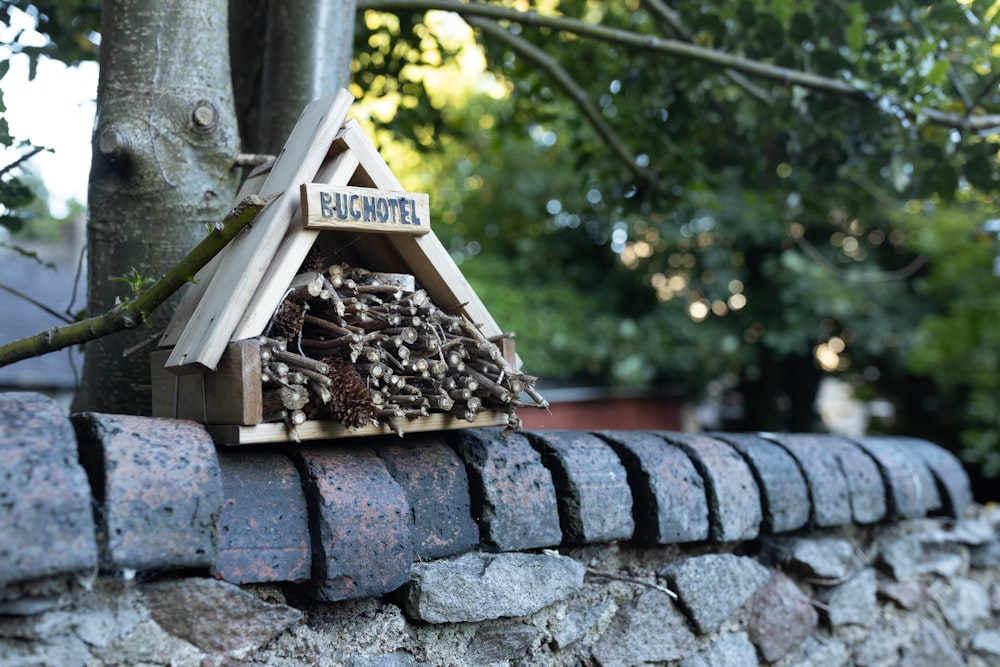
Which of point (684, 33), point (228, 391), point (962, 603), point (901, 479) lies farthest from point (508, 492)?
point (684, 33)

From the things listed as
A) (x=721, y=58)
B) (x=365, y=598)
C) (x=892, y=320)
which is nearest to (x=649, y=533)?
(x=365, y=598)

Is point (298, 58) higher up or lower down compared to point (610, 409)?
higher up

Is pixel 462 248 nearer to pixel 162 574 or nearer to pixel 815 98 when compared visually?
pixel 815 98

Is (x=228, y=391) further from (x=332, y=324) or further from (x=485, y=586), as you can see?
(x=485, y=586)

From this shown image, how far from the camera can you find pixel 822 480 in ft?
7.44

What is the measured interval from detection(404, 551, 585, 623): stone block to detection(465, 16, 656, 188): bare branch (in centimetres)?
203

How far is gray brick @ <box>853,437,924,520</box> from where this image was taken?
251 centimetres

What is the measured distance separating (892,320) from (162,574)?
26.5 ft

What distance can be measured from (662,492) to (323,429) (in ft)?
2.69

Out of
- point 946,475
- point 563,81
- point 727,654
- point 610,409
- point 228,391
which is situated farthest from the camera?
point 610,409

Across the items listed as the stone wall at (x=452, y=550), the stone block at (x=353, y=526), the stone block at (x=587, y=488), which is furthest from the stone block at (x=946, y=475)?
the stone block at (x=353, y=526)

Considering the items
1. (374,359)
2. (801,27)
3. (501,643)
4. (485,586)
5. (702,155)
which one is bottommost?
(501,643)

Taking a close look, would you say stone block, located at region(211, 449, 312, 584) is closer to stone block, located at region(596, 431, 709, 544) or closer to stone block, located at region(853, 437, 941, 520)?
stone block, located at region(596, 431, 709, 544)

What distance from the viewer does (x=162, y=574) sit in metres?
1.23
